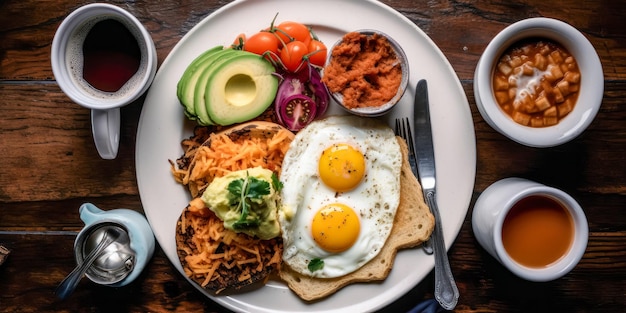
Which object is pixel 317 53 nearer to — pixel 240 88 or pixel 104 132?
pixel 240 88

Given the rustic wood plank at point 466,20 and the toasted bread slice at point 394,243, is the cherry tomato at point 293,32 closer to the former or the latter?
the rustic wood plank at point 466,20

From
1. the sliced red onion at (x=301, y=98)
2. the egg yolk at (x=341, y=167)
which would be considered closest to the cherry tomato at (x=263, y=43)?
the sliced red onion at (x=301, y=98)

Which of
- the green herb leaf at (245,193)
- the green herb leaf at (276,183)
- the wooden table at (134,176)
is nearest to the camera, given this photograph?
the green herb leaf at (245,193)

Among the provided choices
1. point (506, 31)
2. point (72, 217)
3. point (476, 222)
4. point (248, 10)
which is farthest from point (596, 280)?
point (72, 217)

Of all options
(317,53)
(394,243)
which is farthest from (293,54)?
(394,243)

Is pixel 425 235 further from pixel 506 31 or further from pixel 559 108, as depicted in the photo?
pixel 506 31
